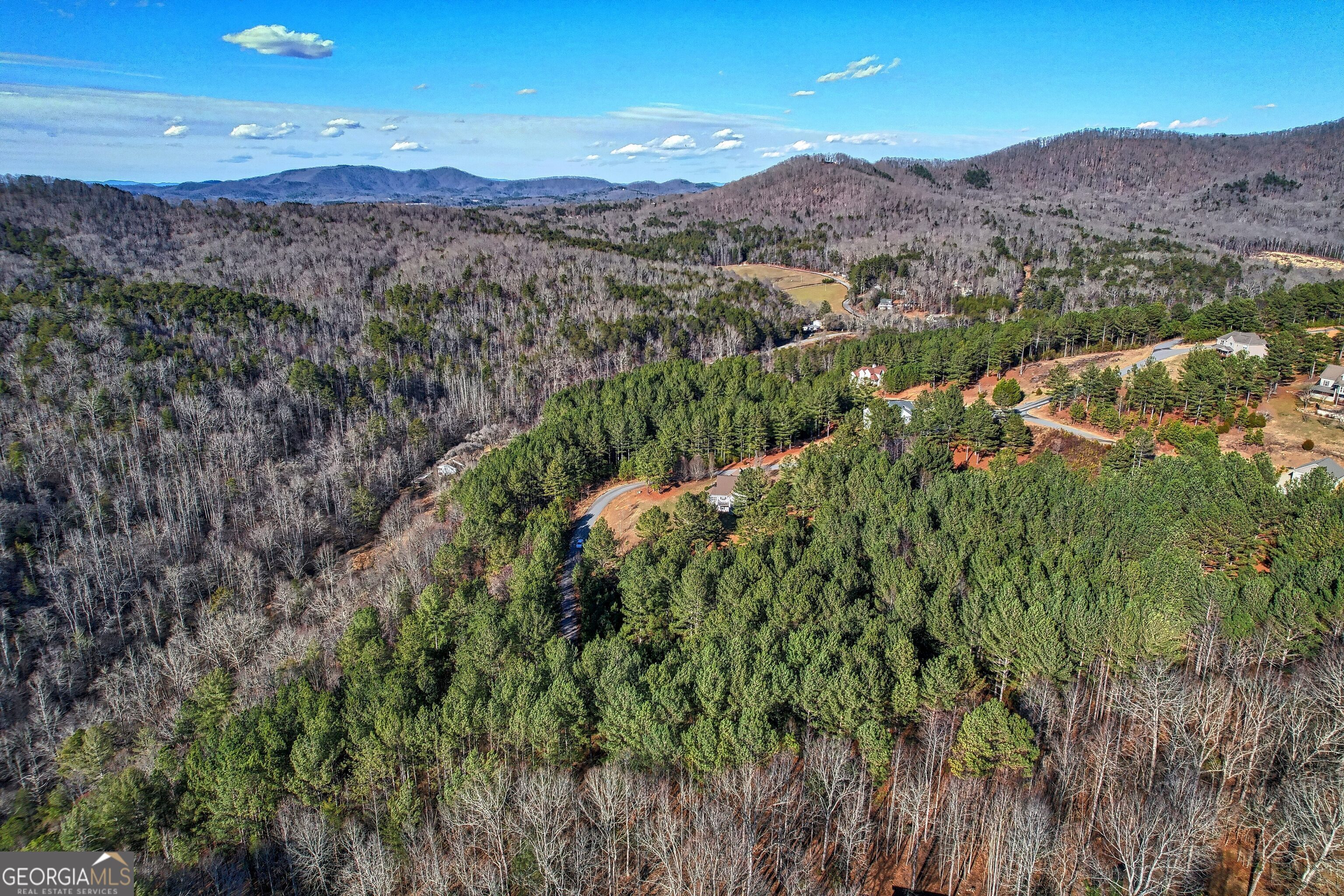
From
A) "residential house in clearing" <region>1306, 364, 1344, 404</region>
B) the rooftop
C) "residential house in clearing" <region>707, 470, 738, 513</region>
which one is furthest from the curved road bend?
"residential house in clearing" <region>1306, 364, 1344, 404</region>

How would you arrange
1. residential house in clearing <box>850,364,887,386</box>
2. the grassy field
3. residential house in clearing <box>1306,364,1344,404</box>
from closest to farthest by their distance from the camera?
residential house in clearing <box>1306,364,1344,404</box> → residential house in clearing <box>850,364,887,386</box> → the grassy field

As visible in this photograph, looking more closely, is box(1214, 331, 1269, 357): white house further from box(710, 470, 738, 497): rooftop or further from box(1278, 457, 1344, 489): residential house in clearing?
box(710, 470, 738, 497): rooftop

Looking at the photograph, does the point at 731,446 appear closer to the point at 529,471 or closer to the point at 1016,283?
the point at 529,471

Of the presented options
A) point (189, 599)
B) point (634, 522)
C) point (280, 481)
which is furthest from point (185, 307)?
point (634, 522)

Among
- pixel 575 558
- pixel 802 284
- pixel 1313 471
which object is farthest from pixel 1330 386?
pixel 802 284

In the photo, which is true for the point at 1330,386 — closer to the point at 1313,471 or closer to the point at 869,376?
the point at 1313,471

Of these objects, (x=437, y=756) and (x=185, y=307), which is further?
(x=185, y=307)
